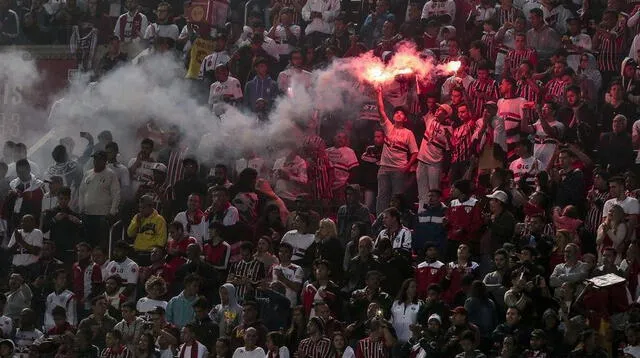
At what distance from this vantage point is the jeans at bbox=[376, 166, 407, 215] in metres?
21.1

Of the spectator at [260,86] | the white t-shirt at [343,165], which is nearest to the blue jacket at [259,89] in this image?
the spectator at [260,86]

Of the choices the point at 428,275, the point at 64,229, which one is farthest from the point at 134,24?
the point at 428,275

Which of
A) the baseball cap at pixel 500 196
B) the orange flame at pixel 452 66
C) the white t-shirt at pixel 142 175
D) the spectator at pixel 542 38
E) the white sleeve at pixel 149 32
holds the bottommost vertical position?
the white t-shirt at pixel 142 175

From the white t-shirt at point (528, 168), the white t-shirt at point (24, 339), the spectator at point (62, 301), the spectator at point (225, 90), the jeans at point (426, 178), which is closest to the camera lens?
the white t-shirt at point (24, 339)

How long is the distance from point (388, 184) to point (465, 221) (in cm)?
240

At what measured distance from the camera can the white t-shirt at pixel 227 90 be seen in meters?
23.8

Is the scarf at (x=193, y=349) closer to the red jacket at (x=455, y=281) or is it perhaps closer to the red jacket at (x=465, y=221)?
the red jacket at (x=455, y=281)

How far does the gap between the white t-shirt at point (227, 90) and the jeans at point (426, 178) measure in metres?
3.90

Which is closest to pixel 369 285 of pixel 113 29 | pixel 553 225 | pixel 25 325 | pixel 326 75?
pixel 553 225

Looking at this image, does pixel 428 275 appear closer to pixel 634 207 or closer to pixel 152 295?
pixel 634 207

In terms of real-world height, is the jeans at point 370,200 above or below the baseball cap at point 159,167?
below

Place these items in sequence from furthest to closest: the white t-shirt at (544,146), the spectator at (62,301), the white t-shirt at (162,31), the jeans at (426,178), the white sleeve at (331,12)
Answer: the white t-shirt at (162,31) → the white sleeve at (331,12) → the jeans at (426,178) → the white t-shirt at (544,146) → the spectator at (62,301)

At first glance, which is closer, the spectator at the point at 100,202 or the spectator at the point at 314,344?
the spectator at the point at 314,344

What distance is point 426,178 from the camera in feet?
68.7
